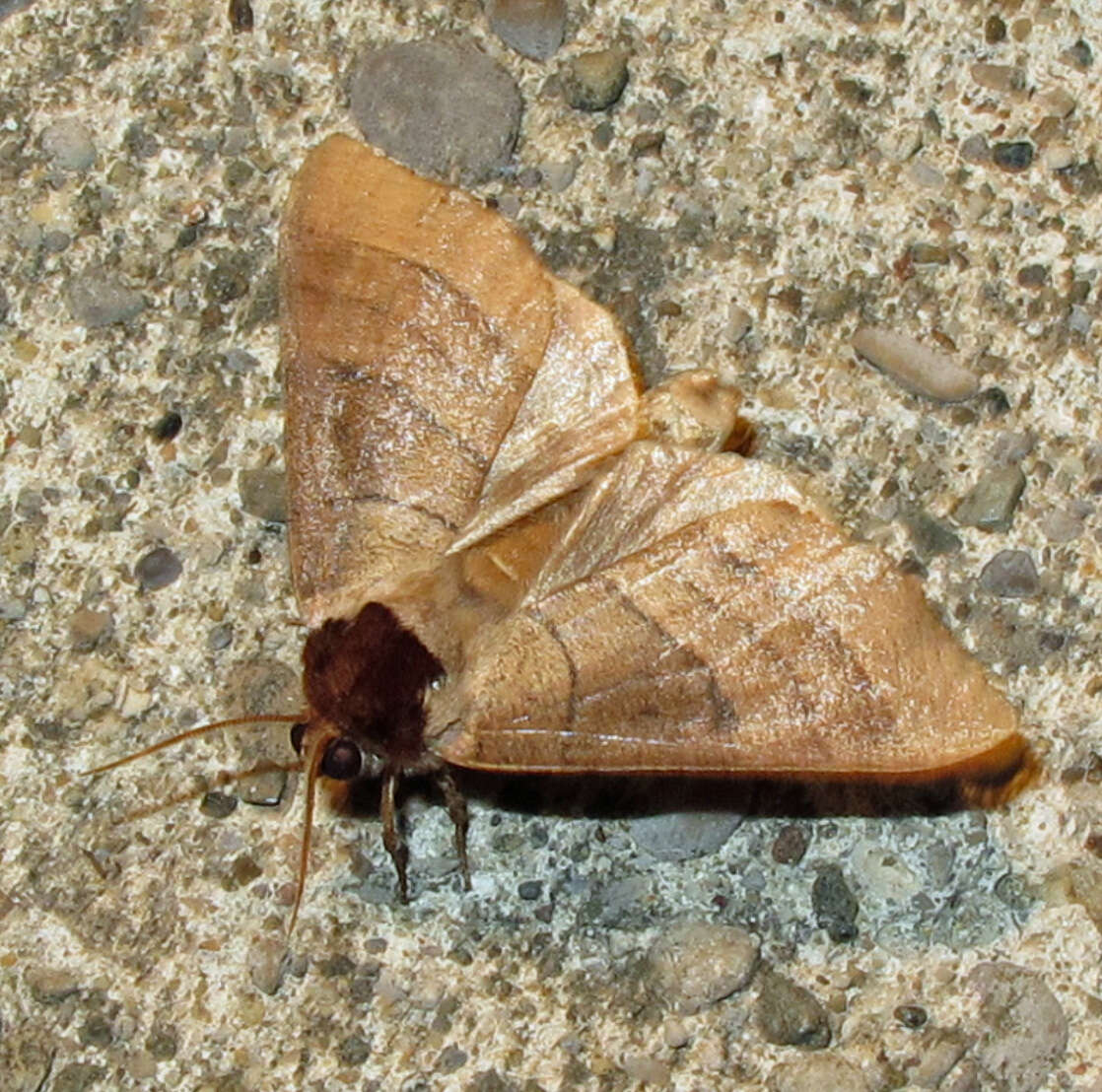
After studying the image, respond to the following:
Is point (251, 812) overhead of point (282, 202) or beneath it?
beneath

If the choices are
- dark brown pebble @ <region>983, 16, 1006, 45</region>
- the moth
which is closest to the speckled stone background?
dark brown pebble @ <region>983, 16, 1006, 45</region>

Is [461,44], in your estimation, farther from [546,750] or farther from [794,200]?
[546,750]

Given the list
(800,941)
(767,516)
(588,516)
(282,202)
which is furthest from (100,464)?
(800,941)

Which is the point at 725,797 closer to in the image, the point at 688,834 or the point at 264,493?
the point at 688,834

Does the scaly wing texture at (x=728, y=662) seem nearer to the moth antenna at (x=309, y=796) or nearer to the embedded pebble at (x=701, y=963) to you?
the moth antenna at (x=309, y=796)

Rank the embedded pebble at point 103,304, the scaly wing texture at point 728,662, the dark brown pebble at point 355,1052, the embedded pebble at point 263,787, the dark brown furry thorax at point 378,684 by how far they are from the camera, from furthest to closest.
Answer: the embedded pebble at point 103,304
the embedded pebble at point 263,787
the dark brown pebble at point 355,1052
the dark brown furry thorax at point 378,684
the scaly wing texture at point 728,662

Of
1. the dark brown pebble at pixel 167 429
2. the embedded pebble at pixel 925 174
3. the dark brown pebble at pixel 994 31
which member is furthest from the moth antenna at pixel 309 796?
the dark brown pebble at pixel 994 31
